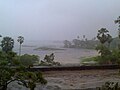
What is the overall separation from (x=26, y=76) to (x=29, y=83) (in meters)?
0.14

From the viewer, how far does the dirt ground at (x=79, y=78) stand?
5.18 meters

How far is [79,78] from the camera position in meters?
5.82

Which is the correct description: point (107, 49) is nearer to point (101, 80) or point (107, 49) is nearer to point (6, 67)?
point (101, 80)

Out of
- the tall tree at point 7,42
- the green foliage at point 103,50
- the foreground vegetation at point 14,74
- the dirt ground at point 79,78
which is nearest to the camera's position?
the foreground vegetation at point 14,74

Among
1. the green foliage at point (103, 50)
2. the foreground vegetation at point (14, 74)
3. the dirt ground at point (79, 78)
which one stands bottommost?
the dirt ground at point (79, 78)

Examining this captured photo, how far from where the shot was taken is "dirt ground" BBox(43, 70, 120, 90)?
518 cm

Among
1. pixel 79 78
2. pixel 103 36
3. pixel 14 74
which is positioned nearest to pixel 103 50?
pixel 103 36

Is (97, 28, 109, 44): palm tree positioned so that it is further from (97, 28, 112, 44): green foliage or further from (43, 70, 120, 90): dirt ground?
(43, 70, 120, 90): dirt ground

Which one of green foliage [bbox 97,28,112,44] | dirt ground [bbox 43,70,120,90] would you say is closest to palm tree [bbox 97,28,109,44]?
green foliage [bbox 97,28,112,44]

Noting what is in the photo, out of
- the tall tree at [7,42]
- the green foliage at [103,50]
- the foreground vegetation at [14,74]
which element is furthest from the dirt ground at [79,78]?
the green foliage at [103,50]

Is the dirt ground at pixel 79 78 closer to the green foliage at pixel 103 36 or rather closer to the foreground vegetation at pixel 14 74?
the foreground vegetation at pixel 14 74

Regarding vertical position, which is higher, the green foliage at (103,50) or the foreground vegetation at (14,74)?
the green foliage at (103,50)

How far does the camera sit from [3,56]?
129 inches

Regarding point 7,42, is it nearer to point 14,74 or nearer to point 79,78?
point 79,78
